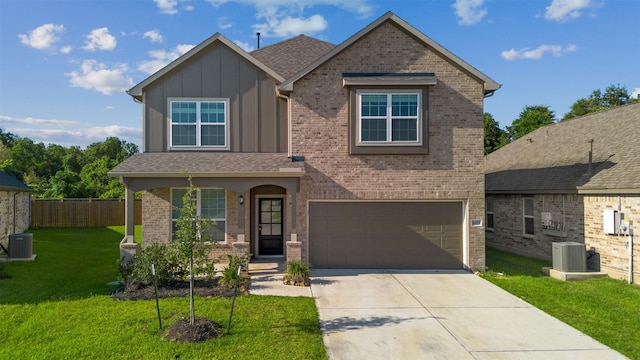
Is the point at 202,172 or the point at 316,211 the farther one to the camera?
the point at 316,211

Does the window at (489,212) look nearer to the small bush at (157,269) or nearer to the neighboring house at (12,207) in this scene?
the small bush at (157,269)

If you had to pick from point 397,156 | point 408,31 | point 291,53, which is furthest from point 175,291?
point 291,53

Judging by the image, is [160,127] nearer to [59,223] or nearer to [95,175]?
[59,223]

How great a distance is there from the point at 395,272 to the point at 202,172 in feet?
20.7

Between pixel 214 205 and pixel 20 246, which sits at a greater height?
pixel 214 205

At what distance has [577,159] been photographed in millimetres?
14461

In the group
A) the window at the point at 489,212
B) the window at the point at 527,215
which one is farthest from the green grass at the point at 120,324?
the window at the point at 489,212

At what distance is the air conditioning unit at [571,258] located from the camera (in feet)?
36.7

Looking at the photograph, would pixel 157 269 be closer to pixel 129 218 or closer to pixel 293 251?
pixel 129 218

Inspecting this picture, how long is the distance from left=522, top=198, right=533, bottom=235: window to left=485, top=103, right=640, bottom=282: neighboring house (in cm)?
3

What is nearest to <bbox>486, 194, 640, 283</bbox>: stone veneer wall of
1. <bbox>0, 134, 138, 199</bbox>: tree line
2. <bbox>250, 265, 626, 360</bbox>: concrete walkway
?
<bbox>250, 265, 626, 360</bbox>: concrete walkway

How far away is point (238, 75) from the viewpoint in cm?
1276

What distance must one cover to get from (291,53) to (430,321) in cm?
1157

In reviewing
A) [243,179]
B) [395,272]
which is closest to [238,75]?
[243,179]
